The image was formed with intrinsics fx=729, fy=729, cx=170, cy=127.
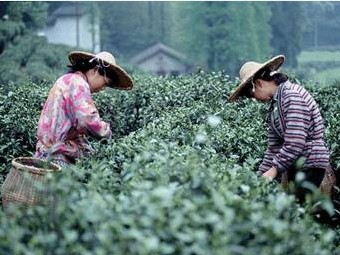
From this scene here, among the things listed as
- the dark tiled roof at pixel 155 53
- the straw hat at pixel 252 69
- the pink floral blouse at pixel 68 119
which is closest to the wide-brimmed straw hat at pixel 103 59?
the pink floral blouse at pixel 68 119

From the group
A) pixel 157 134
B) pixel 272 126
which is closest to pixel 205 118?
pixel 157 134

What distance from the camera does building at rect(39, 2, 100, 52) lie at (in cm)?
4353

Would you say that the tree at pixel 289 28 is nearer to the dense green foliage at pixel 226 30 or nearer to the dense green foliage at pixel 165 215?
the dense green foliage at pixel 226 30

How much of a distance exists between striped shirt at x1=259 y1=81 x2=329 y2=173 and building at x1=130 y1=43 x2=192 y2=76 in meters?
41.4

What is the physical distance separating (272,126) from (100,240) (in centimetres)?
237

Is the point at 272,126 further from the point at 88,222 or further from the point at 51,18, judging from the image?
the point at 51,18

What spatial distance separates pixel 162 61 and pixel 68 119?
1643 inches

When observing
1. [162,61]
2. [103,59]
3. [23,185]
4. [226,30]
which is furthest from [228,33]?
[23,185]

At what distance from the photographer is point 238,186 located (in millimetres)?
2977

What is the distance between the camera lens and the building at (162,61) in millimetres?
45906

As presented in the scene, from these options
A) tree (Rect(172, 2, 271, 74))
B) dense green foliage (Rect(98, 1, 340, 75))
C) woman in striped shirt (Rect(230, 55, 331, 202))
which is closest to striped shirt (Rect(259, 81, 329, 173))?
woman in striped shirt (Rect(230, 55, 331, 202))

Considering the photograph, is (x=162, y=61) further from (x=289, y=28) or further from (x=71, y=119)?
(x=71, y=119)

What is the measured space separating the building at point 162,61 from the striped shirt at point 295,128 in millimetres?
41370

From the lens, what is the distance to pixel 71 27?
44438 millimetres
